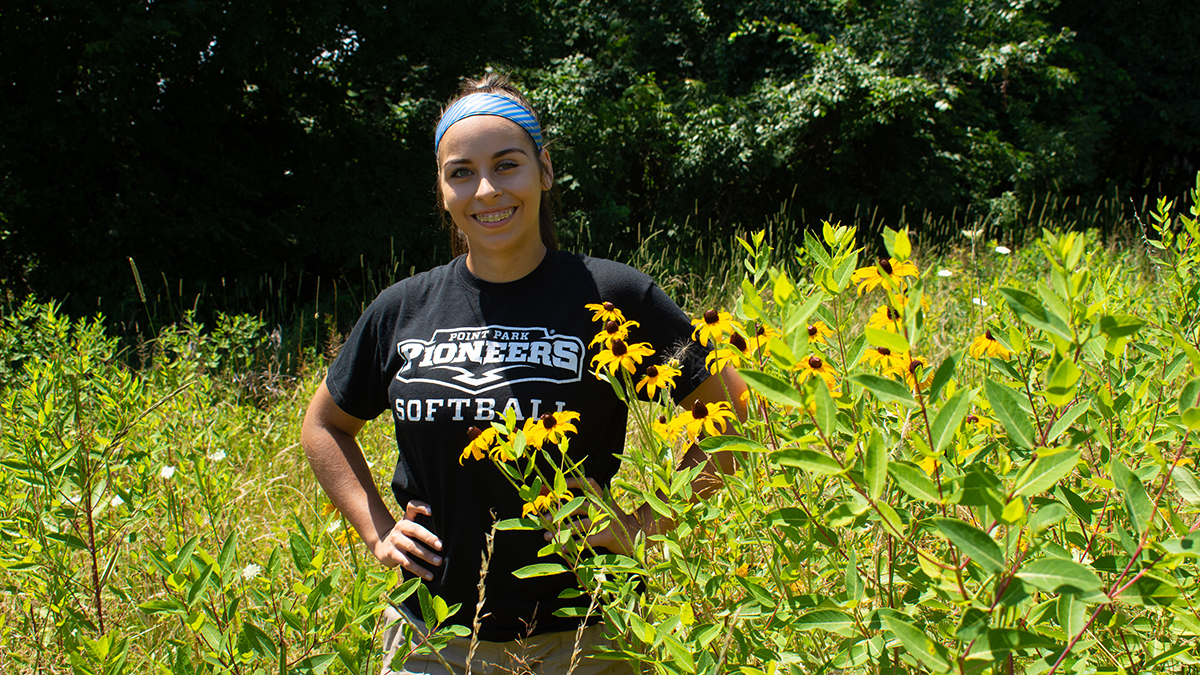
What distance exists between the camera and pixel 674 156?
767cm

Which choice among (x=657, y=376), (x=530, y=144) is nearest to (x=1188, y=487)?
(x=657, y=376)

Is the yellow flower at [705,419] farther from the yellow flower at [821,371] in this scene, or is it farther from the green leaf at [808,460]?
the green leaf at [808,460]

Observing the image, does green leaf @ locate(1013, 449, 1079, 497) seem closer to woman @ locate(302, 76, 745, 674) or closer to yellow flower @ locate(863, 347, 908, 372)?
yellow flower @ locate(863, 347, 908, 372)

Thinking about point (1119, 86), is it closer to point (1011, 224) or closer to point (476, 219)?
point (1011, 224)

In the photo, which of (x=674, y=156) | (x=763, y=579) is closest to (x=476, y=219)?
(x=763, y=579)

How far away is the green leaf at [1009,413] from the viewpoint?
0.57 meters

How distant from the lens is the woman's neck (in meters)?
1.69

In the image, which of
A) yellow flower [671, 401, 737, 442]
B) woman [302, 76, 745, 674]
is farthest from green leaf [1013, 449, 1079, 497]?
woman [302, 76, 745, 674]

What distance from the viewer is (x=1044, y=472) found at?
1.75 ft

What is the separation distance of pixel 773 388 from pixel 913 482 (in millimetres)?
129

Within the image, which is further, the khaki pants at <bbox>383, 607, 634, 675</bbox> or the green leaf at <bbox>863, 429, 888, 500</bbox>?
the khaki pants at <bbox>383, 607, 634, 675</bbox>

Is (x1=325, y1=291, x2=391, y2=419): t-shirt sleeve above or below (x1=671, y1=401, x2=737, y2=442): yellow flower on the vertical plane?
below

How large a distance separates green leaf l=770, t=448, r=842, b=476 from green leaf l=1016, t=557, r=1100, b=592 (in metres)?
0.15

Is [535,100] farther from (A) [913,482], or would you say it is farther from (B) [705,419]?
(A) [913,482]
